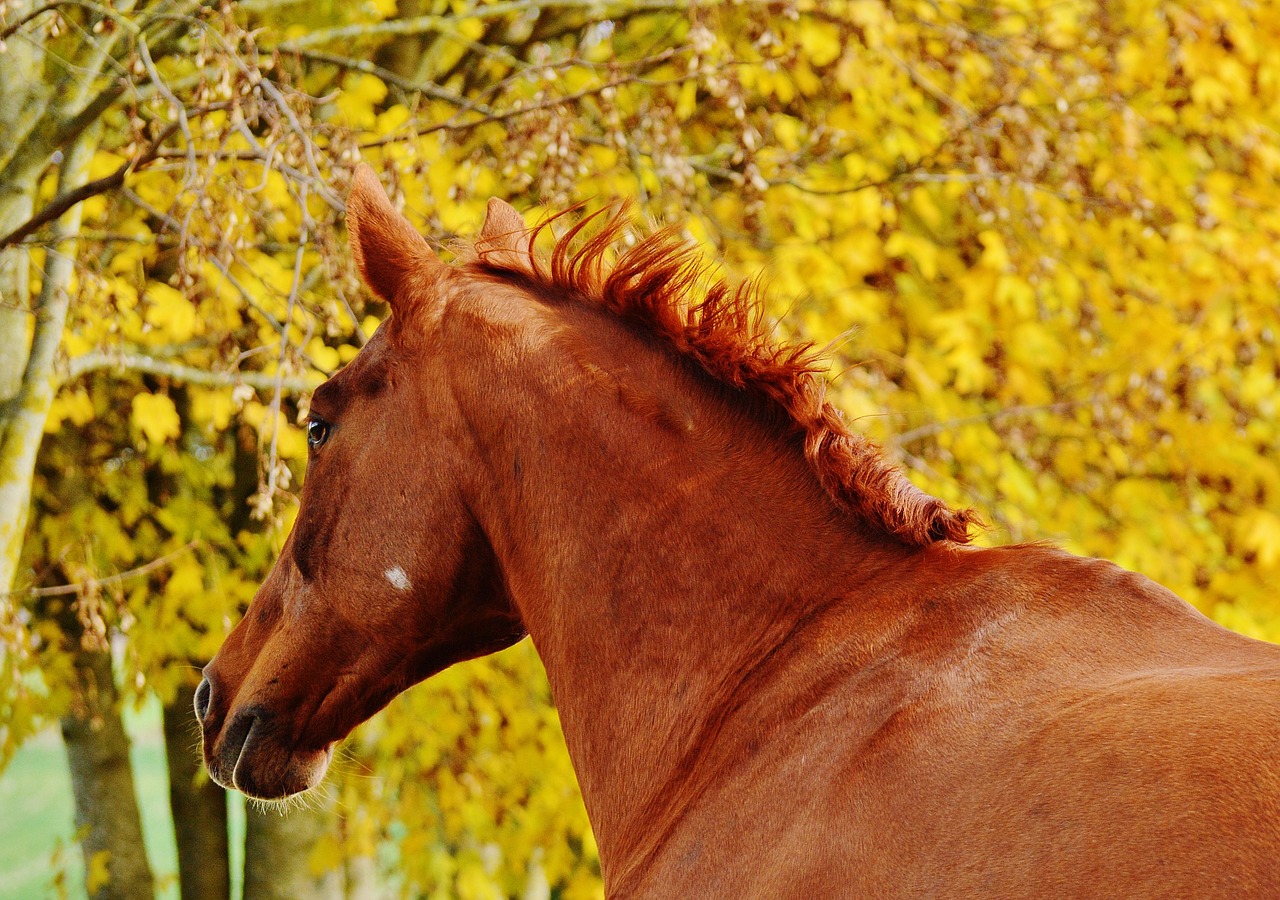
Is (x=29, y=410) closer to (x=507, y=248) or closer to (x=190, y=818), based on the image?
(x=507, y=248)

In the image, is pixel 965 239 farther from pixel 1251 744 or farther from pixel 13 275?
pixel 1251 744

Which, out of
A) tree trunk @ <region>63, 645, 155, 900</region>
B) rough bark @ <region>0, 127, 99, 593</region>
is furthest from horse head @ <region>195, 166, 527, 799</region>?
tree trunk @ <region>63, 645, 155, 900</region>

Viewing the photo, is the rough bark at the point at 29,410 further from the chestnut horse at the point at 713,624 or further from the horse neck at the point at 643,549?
the horse neck at the point at 643,549

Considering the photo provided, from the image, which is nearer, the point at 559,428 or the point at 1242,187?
the point at 559,428

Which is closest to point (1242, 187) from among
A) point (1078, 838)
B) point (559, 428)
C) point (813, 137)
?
point (813, 137)

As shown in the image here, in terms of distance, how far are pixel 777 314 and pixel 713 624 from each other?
3.01m

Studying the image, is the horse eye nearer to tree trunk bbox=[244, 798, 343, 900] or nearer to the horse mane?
the horse mane

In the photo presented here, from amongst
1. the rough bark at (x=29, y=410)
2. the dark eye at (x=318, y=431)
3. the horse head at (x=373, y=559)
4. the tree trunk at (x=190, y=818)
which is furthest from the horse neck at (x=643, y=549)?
the tree trunk at (x=190, y=818)

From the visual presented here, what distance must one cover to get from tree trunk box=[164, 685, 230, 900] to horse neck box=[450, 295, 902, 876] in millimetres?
4886

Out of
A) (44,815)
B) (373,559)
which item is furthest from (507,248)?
(44,815)

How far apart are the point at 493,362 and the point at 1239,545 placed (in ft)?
19.2

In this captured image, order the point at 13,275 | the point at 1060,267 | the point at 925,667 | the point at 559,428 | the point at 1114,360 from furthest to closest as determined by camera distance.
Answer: the point at 1114,360 < the point at 1060,267 < the point at 13,275 < the point at 559,428 < the point at 925,667

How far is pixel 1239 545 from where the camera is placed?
690cm

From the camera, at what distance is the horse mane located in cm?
211
